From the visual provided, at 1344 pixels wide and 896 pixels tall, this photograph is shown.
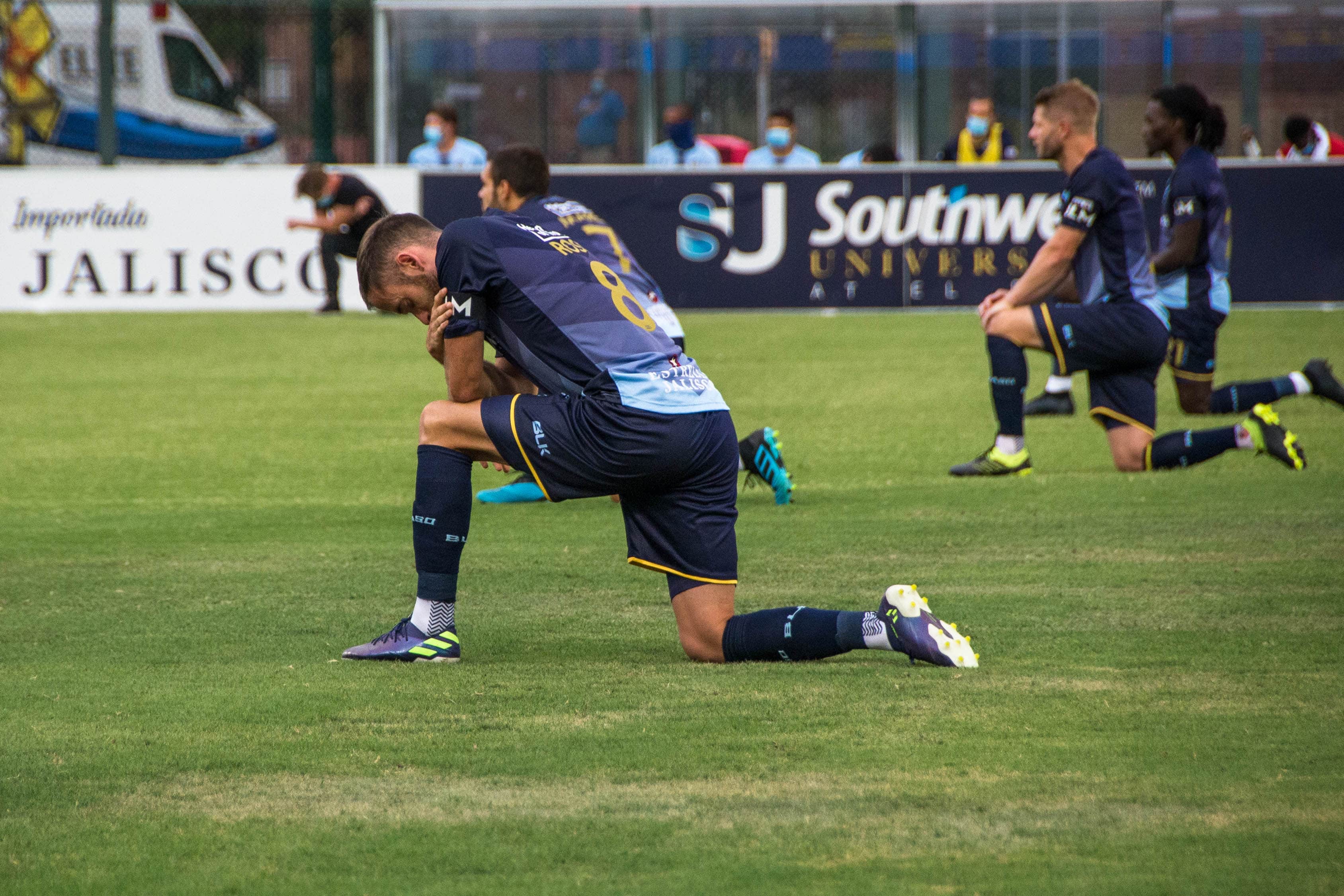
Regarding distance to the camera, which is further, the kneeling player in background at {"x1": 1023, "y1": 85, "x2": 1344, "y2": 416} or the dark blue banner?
the dark blue banner

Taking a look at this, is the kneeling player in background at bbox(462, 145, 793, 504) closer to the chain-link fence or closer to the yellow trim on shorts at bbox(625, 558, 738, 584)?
the yellow trim on shorts at bbox(625, 558, 738, 584)

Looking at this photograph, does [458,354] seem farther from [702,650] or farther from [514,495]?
[514,495]

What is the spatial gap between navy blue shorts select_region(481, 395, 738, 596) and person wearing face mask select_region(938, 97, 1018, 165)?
15.7 metres

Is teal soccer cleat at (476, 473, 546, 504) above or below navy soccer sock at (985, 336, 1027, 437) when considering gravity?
below

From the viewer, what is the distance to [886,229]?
18.0 meters

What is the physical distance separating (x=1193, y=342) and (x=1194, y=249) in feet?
1.74

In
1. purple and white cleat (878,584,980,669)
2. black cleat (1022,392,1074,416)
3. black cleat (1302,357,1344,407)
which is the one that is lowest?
purple and white cleat (878,584,980,669)

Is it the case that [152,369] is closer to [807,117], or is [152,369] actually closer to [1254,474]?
[1254,474]

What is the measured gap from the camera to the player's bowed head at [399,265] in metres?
4.67

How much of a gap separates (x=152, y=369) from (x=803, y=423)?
18.9 ft

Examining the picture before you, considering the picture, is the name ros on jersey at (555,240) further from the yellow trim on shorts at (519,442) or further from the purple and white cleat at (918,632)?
the purple and white cleat at (918,632)

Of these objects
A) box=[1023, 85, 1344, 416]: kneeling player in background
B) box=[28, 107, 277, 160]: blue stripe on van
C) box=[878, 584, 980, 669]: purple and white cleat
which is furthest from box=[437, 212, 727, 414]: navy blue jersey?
box=[28, 107, 277, 160]: blue stripe on van

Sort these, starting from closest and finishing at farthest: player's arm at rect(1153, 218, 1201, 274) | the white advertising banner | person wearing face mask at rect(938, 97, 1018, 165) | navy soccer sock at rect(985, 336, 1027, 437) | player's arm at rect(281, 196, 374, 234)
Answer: navy soccer sock at rect(985, 336, 1027, 437) → player's arm at rect(1153, 218, 1201, 274) → player's arm at rect(281, 196, 374, 234) → the white advertising banner → person wearing face mask at rect(938, 97, 1018, 165)

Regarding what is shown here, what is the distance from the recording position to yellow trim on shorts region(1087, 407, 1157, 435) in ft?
27.0
